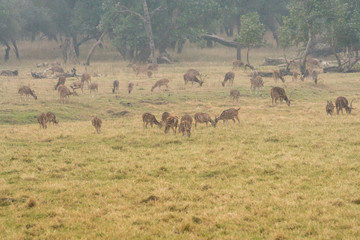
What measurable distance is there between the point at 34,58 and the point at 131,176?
48.1 m

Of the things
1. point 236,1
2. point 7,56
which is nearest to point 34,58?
point 7,56

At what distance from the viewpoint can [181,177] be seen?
11547mm

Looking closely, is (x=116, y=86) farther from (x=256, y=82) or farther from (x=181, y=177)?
(x=181, y=177)

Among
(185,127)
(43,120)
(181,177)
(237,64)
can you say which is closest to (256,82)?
(185,127)

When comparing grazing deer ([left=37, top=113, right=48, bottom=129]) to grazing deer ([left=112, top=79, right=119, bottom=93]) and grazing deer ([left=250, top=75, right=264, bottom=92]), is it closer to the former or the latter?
grazing deer ([left=112, top=79, right=119, bottom=93])

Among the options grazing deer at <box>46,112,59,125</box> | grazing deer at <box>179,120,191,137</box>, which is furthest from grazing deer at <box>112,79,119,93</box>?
grazing deer at <box>179,120,191,137</box>

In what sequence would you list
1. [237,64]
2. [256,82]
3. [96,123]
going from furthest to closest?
1. [237,64]
2. [256,82]
3. [96,123]

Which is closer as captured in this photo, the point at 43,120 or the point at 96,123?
the point at 96,123

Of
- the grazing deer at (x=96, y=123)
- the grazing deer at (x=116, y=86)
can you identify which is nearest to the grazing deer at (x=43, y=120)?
the grazing deer at (x=96, y=123)

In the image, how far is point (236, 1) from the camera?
59.7m

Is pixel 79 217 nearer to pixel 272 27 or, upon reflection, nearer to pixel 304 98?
pixel 304 98

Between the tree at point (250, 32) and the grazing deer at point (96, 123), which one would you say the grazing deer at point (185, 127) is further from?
the tree at point (250, 32)

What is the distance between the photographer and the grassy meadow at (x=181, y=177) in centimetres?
840

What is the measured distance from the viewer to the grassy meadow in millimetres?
8398
